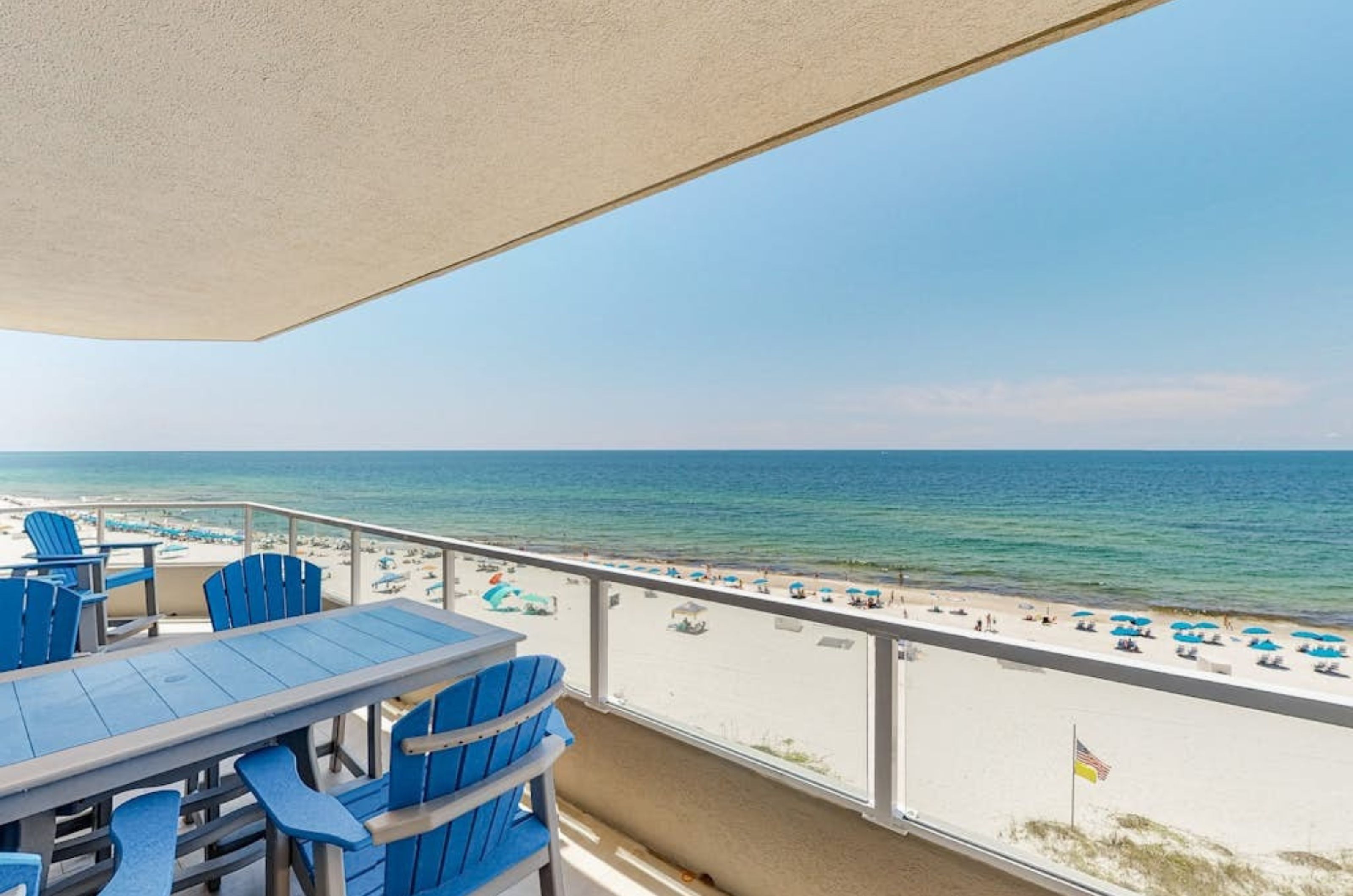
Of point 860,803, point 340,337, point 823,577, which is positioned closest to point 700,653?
point 860,803

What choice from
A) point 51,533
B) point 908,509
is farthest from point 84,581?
point 908,509

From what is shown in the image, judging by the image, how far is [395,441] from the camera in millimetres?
34281

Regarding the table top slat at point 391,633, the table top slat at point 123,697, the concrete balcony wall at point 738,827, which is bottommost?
the concrete balcony wall at point 738,827

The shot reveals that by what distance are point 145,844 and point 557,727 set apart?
0.80 m

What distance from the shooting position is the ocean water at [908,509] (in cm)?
1744

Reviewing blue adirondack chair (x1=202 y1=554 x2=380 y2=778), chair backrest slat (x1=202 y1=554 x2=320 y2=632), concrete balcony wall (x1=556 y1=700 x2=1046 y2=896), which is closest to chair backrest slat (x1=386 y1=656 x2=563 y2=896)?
concrete balcony wall (x1=556 y1=700 x2=1046 y2=896)

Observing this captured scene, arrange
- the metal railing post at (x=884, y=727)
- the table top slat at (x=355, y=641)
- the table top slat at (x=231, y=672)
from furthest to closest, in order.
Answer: the table top slat at (x=355, y=641)
the metal railing post at (x=884, y=727)
the table top slat at (x=231, y=672)

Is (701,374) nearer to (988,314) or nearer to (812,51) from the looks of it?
(988,314)

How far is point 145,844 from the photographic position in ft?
3.33

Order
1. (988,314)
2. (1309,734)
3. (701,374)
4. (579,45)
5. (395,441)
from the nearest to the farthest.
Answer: (1309,734), (579,45), (988,314), (701,374), (395,441)

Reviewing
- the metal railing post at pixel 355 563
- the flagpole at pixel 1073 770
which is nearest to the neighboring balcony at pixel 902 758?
the flagpole at pixel 1073 770

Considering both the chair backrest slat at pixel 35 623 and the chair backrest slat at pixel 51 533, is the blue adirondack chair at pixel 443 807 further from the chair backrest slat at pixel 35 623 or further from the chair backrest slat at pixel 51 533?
the chair backrest slat at pixel 51 533

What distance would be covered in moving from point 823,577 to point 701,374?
13553 millimetres

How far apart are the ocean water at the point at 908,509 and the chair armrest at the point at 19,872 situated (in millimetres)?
18282
